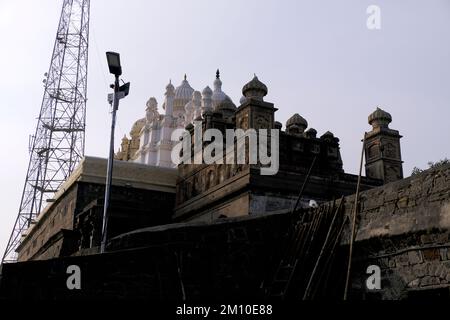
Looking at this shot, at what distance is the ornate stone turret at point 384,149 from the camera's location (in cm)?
1755

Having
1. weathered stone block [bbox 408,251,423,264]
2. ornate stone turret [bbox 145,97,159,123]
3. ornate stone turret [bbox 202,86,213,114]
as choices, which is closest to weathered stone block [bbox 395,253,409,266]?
weathered stone block [bbox 408,251,423,264]

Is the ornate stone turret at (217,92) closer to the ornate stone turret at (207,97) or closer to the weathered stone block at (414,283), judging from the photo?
the ornate stone turret at (207,97)

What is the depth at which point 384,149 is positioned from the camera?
1767 centimetres

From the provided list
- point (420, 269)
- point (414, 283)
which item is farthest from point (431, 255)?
point (414, 283)

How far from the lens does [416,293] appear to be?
5285 mm

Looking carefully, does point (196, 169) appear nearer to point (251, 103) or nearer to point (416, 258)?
point (251, 103)

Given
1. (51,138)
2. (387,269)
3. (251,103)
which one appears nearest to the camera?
(387,269)

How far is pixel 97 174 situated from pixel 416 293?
15790 mm

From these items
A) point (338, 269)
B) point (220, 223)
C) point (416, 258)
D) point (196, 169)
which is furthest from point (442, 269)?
point (196, 169)

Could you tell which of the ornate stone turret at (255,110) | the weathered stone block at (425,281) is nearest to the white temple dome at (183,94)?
the ornate stone turret at (255,110)

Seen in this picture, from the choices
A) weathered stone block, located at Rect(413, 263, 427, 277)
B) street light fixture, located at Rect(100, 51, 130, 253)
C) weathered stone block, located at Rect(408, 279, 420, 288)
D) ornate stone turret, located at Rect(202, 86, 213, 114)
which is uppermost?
ornate stone turret, located at Rect(202, 86, 213, 114)

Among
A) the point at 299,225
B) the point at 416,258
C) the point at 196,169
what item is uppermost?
the point at 196,169

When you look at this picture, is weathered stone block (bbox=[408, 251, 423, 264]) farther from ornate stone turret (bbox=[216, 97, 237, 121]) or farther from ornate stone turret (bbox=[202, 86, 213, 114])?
ornate stone turret (bbox=[202, 86, 213, 114])

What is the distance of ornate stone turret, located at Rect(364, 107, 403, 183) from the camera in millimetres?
17547
